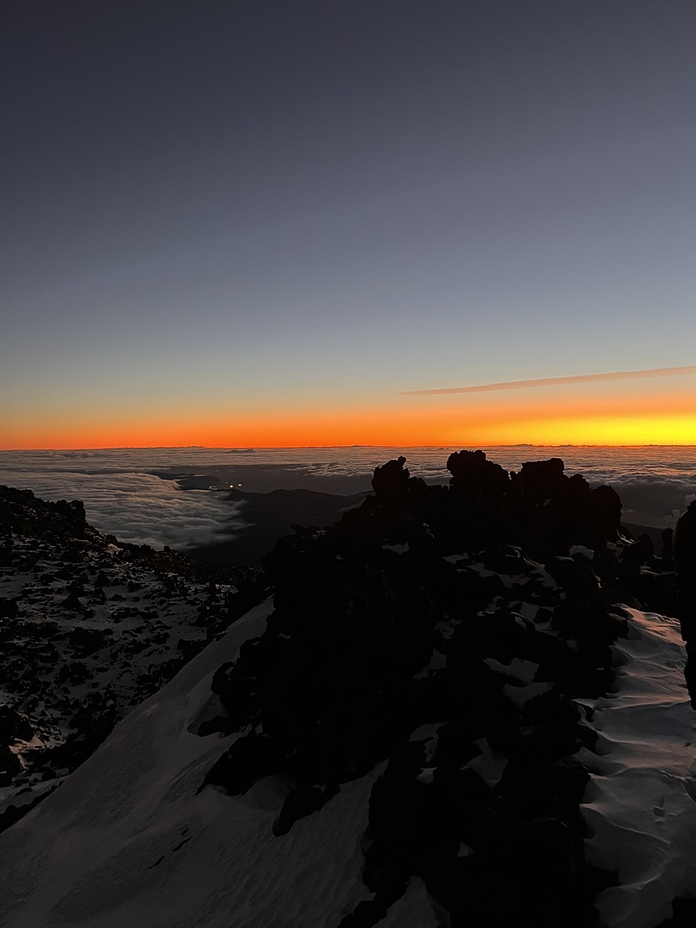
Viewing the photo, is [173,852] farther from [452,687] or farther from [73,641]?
[73,641]

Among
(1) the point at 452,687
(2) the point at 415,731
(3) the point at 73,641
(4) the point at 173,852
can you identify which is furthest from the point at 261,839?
(3) the point at 73,641

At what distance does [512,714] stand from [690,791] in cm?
531

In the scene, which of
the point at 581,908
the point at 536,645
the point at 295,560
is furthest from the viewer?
the point at 295,560

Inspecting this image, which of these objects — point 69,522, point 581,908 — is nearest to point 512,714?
point 581,908

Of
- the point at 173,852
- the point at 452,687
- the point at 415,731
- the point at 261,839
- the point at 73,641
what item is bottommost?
the point at 73,641

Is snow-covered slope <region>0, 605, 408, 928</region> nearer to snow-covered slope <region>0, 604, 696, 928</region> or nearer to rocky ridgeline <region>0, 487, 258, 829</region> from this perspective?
snow-covered slope <region>0, 604, 696, 928</region>

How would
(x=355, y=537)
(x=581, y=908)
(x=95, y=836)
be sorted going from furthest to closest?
(x=355, y=537)
(x=95, y=836)
(x=581, y=908)

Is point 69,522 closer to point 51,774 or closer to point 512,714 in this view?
point 51,774

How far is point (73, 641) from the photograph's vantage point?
1969 inches

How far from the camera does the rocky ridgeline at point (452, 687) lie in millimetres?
10984

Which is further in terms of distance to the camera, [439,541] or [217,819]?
[439,541]

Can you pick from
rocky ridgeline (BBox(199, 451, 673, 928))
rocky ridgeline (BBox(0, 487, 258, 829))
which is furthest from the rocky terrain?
rocky ridgeline (BBox(0, 487, 258, 829))

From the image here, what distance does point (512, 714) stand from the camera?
16219mm

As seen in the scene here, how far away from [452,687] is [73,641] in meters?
43.4
